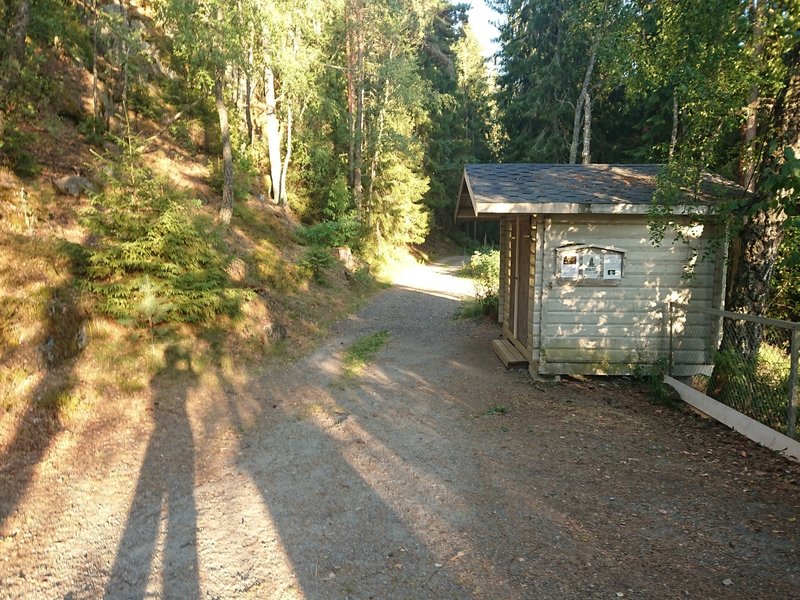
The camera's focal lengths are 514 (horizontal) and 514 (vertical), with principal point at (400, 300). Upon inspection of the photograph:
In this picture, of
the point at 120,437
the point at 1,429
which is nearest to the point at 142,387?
the point at 120,437

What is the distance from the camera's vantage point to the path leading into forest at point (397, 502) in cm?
345

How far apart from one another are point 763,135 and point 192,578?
788cm

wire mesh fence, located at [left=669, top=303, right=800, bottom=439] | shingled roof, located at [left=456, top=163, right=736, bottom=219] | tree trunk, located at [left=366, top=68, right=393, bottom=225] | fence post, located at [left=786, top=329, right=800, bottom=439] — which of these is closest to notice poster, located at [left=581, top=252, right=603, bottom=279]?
shingled roof, located at [left=456, top=163, right=736, bottom=219]

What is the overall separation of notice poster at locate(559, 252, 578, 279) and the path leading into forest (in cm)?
197

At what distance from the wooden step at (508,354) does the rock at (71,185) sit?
9.19 metres

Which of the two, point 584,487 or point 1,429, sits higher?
point 1,429

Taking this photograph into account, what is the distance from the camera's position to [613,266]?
27.3 ft

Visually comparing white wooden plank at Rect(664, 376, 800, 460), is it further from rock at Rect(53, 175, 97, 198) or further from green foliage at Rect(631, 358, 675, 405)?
rock at Rect(53, 175, 97, 198)

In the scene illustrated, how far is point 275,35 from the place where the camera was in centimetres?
1288

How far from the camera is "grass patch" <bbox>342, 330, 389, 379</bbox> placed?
8.91 metres

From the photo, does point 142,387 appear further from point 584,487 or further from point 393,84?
point 393,84

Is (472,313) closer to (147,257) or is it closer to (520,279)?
(520,279)

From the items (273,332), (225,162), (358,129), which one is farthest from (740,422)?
(358,129)

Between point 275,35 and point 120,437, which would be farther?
point 275,35
